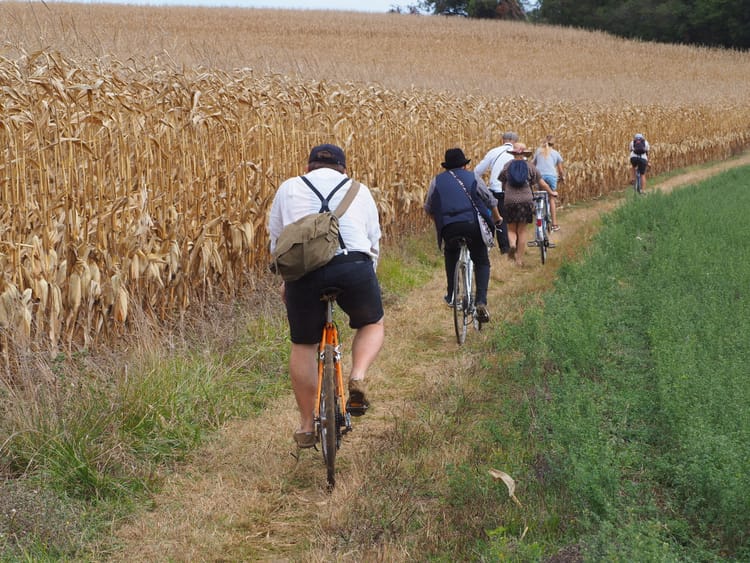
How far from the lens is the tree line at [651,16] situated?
77.1 meters

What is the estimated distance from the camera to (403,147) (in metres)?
16.3

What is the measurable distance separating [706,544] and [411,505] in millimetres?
1620

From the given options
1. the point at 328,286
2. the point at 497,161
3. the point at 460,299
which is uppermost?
the point at 328,286

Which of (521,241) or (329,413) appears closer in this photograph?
(329,413)

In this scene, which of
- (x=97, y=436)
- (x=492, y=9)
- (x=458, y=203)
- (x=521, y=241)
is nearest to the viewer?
(x=97, y=436)

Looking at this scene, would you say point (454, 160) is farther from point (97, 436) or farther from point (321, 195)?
point (97, 436)

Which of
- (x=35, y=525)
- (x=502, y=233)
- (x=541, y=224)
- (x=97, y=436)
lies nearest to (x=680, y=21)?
(x=541, y=224)

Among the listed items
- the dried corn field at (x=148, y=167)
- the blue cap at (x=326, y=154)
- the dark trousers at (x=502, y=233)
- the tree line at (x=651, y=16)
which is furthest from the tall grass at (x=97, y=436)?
the tree line at (x=651, y=16)

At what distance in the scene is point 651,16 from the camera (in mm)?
80688

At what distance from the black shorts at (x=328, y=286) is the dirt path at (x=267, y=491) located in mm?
908

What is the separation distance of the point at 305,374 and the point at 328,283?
2.21ft

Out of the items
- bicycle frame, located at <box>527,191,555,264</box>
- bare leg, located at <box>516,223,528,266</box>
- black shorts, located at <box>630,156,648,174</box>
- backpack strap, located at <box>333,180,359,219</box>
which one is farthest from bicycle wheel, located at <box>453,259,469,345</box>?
black shorts, located at <box>630,156,648,174</box>

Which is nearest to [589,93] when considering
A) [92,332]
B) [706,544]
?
[92,332]

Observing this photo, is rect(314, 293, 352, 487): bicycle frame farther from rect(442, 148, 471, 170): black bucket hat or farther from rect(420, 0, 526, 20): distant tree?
rect(420, 0, 526, 20): distant tree
